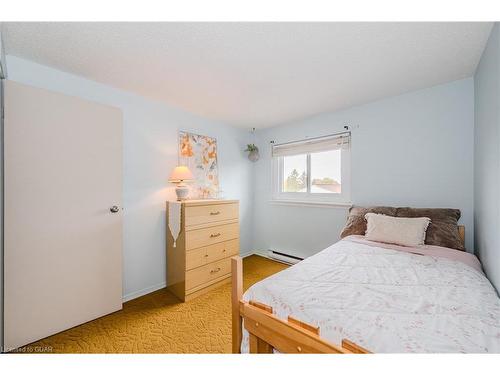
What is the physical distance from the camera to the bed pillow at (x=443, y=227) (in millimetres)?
1808

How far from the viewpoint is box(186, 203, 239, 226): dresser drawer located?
234 centimetres

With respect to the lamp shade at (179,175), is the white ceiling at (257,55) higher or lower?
higher

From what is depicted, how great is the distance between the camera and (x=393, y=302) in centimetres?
102

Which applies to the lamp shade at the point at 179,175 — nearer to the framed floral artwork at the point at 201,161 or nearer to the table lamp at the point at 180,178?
the table lamp at the point at 180,178

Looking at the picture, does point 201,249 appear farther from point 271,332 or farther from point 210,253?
point 271,332

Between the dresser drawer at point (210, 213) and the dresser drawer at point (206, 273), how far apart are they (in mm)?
533

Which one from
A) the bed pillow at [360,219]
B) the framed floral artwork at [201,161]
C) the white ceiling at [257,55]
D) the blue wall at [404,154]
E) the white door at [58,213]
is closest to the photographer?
the white ceiling at [257,55]

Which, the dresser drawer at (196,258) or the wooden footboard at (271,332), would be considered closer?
the wooden footboard at (271,332)

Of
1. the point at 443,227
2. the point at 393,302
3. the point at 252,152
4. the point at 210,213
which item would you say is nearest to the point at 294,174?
the point at 252,152

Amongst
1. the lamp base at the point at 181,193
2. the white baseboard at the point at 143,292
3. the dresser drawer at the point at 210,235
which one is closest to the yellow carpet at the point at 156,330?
the white baseboard at the point at 143,292

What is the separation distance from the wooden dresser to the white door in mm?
567

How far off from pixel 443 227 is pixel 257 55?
86.3 inches

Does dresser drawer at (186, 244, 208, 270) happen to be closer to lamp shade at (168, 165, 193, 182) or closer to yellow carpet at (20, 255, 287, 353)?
yellow carpet at (20, 255, 287, 353)
